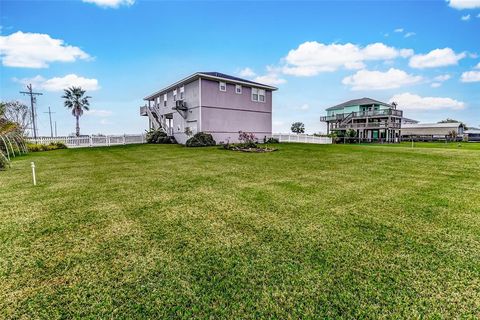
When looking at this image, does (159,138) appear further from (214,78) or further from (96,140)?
(214,78)

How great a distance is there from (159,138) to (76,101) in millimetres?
19906

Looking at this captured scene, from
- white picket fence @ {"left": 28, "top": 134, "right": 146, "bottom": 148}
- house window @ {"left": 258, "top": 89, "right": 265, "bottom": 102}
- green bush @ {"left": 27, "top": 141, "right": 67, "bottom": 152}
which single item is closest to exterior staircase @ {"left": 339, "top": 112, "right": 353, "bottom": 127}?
house window @ {"left": 258, "top": 89, "right": 265, "bottom": 102}

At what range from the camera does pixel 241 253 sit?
2.88 metres

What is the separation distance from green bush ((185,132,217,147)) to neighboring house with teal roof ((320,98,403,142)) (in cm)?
2953

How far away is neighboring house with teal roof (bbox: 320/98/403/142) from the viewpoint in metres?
39.7

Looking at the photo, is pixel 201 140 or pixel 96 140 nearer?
pixel 201 140

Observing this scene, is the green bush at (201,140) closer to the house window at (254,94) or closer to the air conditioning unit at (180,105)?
the air conditioning unit at (180,105)

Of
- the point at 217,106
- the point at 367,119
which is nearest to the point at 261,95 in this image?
the point at 217,106

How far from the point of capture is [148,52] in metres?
20.9

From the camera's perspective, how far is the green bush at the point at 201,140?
63.3ft

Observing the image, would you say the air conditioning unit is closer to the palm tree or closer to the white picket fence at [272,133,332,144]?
the white picket fence at [272,133,332,144]

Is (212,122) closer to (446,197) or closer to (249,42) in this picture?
(249,42)

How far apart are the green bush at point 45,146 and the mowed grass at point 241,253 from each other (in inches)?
619

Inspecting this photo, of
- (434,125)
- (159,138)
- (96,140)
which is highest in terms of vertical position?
(434,125)
